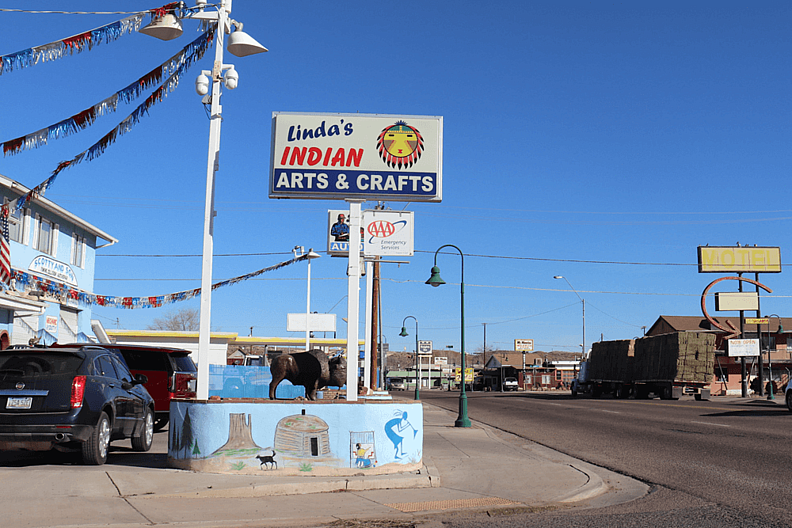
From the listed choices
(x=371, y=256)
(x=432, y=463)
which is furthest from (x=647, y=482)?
(x=371, y=256)

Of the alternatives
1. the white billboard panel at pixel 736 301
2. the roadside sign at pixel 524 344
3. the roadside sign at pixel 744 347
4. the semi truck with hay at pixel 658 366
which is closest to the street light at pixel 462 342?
the semi truck with hay at pixel 658 366

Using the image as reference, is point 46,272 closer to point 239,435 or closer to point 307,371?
point 307,371

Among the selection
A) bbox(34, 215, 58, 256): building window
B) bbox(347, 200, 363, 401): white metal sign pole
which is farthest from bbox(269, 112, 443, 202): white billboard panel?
bbox(34, 215, 58, 256): building window

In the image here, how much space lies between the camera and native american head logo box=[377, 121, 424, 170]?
410 inches

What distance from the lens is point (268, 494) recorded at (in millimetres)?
7938

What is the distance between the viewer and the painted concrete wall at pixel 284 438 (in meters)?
8.90

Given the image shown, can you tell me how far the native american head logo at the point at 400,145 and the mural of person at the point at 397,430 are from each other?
138 inches

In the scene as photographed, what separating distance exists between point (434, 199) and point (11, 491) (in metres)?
6.34

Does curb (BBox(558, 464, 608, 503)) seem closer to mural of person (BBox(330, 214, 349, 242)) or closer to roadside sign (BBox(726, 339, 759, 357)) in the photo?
mural of person (BBox(330, 214, 349, 242))

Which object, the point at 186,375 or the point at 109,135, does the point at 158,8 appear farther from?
the point at 186,375

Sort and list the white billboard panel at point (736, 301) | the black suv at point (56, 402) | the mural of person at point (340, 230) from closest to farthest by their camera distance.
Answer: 1. the black suv at point (56, 402)
2. the mural of person at point (340, 230)
3. the white billboard panel at point (736, 301)

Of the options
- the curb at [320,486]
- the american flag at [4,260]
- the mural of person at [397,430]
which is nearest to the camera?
the curb at [320,486]

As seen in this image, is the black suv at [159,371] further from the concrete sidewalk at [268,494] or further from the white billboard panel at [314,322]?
the white billboard panel at [314,322]

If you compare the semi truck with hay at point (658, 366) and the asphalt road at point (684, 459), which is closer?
the asphalt road at point (684, 459)
